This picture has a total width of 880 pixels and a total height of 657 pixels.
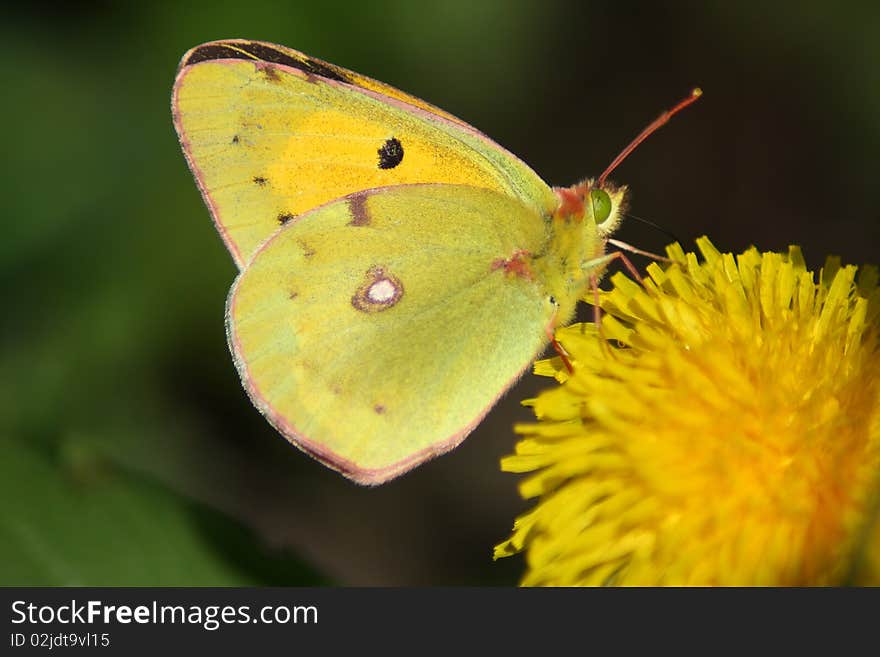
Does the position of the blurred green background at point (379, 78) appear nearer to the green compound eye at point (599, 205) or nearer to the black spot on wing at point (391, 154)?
the black spot on wing at point (391, 154)

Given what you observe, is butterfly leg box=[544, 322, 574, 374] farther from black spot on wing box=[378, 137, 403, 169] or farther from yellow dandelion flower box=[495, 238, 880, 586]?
black spot on wing box=[378, 137, 403, 169]

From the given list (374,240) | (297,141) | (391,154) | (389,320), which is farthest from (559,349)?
(297,141)

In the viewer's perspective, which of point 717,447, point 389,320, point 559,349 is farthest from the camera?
point 389,320

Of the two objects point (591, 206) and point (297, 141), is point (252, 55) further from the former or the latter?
point (591, 206)

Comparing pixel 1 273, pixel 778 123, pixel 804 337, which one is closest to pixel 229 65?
pixel 804 337

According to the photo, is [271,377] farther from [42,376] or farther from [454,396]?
[42,376]

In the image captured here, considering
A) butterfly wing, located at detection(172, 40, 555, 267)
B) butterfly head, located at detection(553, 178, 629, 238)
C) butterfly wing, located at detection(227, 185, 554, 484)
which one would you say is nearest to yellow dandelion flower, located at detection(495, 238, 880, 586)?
butterfly wing, located at detection(227, 185, 554, 484)
